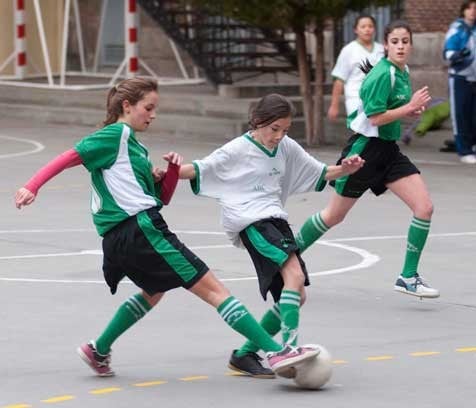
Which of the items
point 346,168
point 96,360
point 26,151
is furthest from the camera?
point 26,151

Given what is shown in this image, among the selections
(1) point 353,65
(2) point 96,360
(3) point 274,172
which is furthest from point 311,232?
(1) point 353,65

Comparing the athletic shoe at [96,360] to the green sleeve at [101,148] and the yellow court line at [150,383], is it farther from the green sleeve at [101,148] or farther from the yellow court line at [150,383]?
the green sleeve at [101,148]

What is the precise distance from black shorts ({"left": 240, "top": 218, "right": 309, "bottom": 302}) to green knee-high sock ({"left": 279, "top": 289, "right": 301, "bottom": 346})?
0.15 meters

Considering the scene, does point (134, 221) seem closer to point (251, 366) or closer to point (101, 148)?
point (101, 148)

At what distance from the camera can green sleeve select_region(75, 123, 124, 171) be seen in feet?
23.8

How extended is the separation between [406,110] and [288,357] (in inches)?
118

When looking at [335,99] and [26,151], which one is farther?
[26,151]

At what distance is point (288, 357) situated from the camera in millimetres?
7031

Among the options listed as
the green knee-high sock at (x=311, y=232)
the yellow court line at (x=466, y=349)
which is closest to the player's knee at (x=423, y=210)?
the green knee-high sock at (x=311, y=232)

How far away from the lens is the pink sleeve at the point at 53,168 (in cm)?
716

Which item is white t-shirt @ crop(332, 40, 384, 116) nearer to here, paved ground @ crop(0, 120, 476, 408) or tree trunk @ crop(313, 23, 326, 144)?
paved ground @ crop(0, 120, 476, 408)

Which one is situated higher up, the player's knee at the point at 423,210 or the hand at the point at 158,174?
the hand at the point at 158,174

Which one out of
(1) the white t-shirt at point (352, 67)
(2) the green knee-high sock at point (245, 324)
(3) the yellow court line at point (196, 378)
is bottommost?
(1) the white t-shirt at point (352, 67)

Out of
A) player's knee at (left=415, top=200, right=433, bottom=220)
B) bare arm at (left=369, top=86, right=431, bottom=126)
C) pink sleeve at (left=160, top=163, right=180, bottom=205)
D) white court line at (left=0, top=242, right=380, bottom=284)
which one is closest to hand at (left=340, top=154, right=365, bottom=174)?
pink sleeve at (left=160, top=163, right=180, bottom=205)
